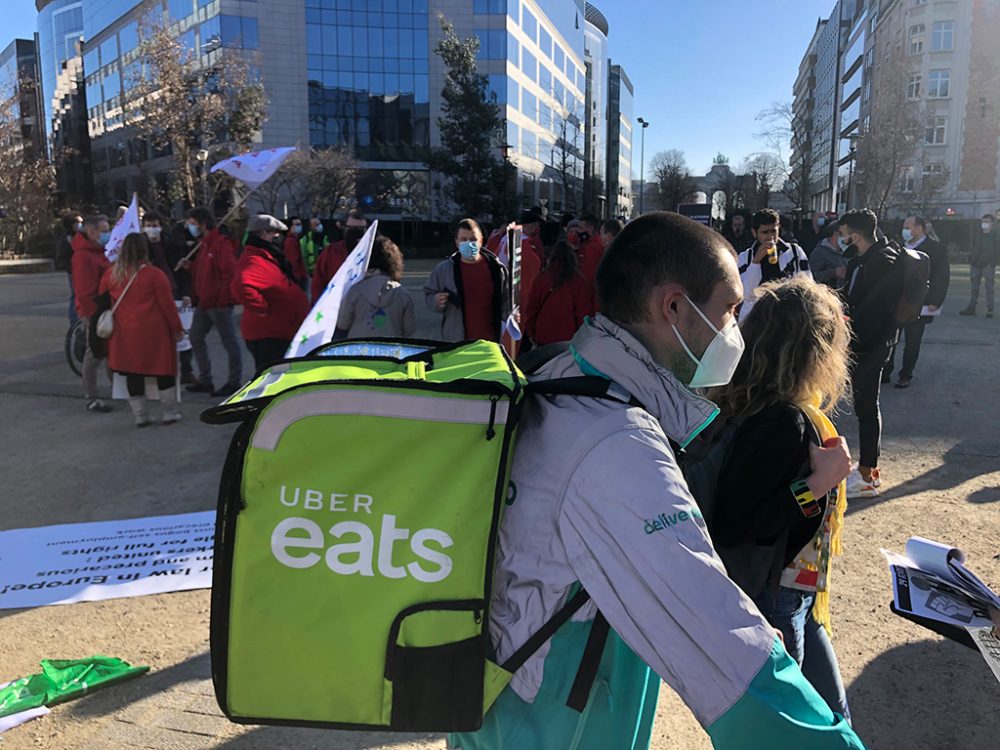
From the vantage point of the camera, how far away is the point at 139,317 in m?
6.79

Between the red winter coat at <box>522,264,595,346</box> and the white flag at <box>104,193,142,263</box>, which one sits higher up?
the white flag at <box>104,193,142,263</box>

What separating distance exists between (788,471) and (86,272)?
758cm

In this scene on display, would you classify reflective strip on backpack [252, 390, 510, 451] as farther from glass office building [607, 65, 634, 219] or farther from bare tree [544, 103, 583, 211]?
glass office building [607, 65, 634, 219]

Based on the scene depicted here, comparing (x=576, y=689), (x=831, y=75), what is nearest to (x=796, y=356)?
(x=576, y=689)

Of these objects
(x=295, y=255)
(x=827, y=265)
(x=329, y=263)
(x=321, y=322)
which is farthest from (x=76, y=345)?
(x=827, y=265)

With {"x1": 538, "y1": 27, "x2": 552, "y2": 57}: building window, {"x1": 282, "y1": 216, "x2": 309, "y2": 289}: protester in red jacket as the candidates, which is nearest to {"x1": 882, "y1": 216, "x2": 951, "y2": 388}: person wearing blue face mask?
{"x1": 282, "y1": 216, "x2": 309, "y2": 289}: protester in red jacket

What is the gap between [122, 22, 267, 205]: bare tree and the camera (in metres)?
29.1

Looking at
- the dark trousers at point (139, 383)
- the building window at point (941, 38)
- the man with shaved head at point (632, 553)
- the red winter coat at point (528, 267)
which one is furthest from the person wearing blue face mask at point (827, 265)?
the building window at point (941, 38)

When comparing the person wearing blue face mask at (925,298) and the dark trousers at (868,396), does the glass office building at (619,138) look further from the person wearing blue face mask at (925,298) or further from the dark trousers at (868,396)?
the dark trousers at (868,396)

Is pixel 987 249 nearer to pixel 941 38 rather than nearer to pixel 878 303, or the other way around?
pixel 878 303

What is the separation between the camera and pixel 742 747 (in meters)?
1.02

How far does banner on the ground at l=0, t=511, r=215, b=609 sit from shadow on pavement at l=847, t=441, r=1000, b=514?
410cm

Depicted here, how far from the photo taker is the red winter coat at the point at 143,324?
6.80 m

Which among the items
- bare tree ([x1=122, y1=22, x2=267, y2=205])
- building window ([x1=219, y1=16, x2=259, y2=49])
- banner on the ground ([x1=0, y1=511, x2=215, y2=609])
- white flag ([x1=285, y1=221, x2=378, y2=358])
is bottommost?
banner on the ground ([x1=0, y1=511, x2=215, y2=609])
